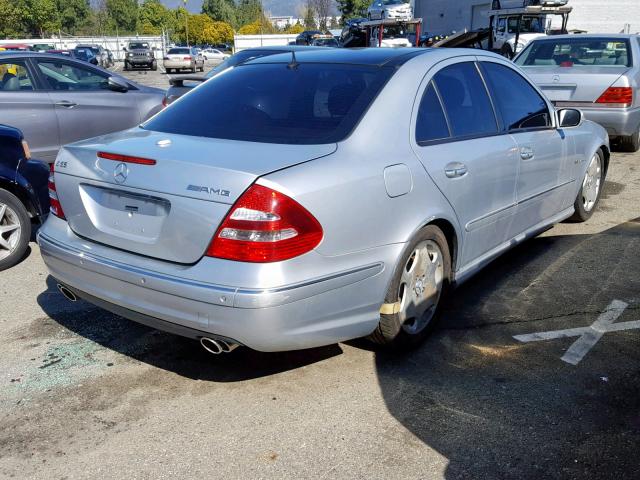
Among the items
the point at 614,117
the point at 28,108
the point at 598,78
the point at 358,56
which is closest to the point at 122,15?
the point at 28,108

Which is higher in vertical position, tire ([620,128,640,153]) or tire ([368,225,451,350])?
tire ([368,225,451,350])

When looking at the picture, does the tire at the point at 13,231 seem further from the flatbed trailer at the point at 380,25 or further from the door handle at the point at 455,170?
the flatbed trailer at the point at 380,25

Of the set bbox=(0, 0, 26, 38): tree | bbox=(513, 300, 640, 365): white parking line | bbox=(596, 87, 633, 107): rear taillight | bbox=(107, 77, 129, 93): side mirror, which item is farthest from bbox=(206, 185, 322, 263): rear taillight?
bbox=(0, 0, 26, 38): tree

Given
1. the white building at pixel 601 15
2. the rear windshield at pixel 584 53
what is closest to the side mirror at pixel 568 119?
the rear windshield at pixel 584 53

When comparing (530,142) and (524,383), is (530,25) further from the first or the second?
(524,383)

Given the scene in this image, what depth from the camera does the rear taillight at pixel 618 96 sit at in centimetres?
847

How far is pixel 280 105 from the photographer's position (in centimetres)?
366

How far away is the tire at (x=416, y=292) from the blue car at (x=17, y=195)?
3156 mm

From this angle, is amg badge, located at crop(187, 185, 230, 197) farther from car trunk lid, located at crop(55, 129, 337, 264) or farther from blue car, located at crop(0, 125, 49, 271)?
blue car, located at crop(0, 125, 49, 271)

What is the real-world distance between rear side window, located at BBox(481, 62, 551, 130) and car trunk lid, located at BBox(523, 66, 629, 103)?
3.92m

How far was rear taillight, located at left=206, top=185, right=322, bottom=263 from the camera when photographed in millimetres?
2777

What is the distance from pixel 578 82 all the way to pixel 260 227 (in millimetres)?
7121

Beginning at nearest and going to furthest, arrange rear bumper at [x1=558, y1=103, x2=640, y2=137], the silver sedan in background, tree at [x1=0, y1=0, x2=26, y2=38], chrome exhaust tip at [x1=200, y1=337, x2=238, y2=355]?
chrome exhaust tip at [x1=200, y1=337, x2=238, y2=355]
the silver sedan in background
rear bumper at [x1=558, y1=103, x2=640, y2=137]
tree at [x1=0, y1=0, x2=26, y2=38]

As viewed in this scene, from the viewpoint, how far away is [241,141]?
10.7 feet
